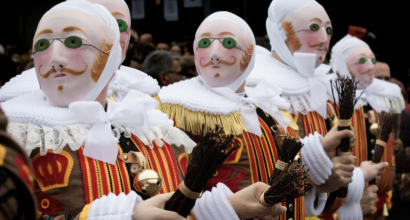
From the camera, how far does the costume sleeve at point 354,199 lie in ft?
9.78

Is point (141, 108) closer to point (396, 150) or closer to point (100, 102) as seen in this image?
point (100, 102)

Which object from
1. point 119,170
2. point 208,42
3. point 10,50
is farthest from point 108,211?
point 10,50

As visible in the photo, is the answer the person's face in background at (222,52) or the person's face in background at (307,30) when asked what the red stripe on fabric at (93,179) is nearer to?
the person's face in background at (222,52)

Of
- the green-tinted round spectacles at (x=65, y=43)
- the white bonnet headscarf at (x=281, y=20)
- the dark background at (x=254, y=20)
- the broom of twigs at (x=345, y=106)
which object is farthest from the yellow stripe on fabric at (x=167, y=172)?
the dark background at (x=254, y=20)

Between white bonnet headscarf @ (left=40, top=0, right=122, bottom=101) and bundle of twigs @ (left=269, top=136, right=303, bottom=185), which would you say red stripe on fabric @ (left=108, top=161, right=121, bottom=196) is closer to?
white bonnet headscarf @ (left=40, top=0, right=122, bottom=101)

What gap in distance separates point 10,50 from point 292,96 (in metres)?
3.56

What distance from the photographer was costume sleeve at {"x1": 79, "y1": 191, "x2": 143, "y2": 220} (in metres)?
1.51

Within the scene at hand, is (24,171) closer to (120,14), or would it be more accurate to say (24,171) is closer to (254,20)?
(120,14)

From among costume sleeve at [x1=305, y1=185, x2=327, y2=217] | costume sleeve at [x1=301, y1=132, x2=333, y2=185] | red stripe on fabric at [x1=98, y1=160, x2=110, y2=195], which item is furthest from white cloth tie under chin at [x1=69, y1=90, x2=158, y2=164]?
costume sleeve at [x1=305, y1=185, x2=327, y2=217]

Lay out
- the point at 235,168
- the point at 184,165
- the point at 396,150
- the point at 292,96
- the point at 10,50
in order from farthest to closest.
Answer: the point at 10,50 < the point at 396,150 < the point at 292,96 < the point at 235,168 < the point at 184,165

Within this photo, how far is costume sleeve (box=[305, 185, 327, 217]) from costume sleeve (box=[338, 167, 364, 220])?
25 centimetres

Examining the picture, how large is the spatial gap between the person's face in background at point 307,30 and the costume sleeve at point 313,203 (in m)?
0.85

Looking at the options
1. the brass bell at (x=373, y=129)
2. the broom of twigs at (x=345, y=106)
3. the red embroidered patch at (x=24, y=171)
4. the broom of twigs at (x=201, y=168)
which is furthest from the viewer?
the brass bell at (x=373, y=129)

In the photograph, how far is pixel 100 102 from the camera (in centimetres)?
190
